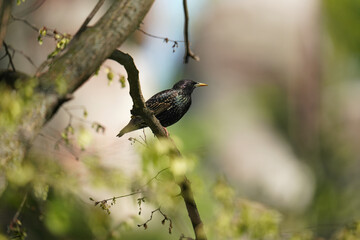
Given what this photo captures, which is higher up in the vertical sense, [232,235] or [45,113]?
[45,113]

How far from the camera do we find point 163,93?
19.8 ft

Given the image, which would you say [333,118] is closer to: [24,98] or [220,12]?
[220,12]

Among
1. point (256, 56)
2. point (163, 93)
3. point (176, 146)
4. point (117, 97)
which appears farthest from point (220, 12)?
point (176, 146)

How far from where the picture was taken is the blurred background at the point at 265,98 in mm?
13406

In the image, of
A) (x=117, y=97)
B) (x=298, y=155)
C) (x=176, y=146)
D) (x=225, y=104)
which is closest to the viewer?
(x=176, y=146)

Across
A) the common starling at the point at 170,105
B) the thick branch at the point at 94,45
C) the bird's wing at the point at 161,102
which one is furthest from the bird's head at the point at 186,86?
the thick branch at the point at 94,45

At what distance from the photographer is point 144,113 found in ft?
13.4

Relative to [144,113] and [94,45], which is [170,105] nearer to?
[144,113]

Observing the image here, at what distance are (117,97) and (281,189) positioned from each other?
7093 mm

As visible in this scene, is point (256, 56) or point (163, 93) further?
point (256, 56)

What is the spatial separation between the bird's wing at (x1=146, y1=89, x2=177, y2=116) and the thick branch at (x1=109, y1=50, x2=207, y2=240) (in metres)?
1.48

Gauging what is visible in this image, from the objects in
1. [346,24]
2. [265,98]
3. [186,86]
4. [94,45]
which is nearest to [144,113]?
[94,45]

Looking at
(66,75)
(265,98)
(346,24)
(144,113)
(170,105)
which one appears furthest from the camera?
(265,98)

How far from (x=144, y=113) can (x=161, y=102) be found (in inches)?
68.1
